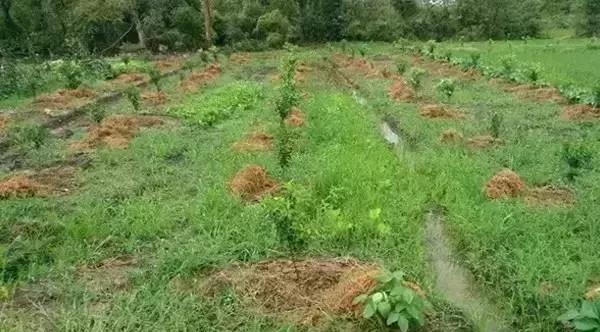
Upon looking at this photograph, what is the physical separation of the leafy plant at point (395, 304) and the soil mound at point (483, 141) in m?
6.73

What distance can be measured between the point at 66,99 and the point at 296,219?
577 inches

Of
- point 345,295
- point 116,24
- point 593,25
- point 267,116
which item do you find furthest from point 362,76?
point 593,25

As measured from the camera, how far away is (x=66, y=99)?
18.7m

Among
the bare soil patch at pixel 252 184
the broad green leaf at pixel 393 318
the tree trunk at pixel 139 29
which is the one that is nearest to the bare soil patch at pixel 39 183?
the bare soil patch at pixel 252 184

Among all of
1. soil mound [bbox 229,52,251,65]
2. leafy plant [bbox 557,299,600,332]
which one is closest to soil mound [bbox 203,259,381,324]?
leafy plant [bbox 557,299,600,332]

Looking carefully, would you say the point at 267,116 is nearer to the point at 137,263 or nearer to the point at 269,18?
the point at 137,263

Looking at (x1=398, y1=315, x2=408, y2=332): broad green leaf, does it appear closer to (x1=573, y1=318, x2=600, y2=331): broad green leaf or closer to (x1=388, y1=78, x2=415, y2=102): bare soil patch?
(x1=573, y1=318, x2=600, y2=331): broad green leaf

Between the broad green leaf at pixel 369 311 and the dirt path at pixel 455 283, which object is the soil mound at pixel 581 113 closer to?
the dirt path at pixel 455 283

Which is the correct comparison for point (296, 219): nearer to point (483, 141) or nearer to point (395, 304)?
point (395, 304)

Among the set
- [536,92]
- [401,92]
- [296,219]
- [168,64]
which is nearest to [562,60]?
[536,92]

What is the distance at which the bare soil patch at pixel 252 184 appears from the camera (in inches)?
340

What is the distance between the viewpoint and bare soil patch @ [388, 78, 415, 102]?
17.5m

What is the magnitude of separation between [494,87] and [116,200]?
1436cm

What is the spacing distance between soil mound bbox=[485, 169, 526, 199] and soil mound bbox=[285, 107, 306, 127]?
18.9 ft
